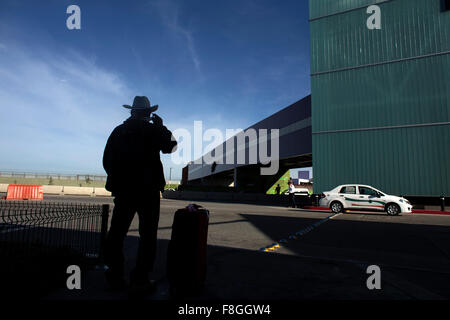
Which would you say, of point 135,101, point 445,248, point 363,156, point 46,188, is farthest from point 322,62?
point 46,188

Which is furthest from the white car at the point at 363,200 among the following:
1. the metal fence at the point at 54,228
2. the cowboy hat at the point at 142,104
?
the cowboy hat at the point at 142,104

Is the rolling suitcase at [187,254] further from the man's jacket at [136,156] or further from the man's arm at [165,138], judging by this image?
the man's arm at [165,138]

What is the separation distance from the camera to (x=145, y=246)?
277cm

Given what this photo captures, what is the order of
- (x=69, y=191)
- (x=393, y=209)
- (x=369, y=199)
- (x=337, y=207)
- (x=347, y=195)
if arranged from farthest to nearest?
(x=69, y=191)
(x=337, y=207)
(x=347, y=195)
(x=369, y=199)
(x=393, y=209)

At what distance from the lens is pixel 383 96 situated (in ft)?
63.5

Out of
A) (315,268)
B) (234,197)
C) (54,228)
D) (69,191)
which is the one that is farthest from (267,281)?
(69,191)

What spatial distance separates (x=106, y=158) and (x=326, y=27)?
2373 cm

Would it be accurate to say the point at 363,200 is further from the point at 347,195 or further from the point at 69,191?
the point at 69,191

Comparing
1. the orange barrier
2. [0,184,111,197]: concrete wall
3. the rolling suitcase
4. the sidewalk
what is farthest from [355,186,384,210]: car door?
[0,184,111,197]: concrete wall

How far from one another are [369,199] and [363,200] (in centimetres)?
29

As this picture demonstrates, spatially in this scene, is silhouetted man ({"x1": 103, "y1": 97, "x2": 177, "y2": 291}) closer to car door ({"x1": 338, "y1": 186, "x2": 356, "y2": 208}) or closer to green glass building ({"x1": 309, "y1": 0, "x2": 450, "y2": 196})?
car door ({"x1": 338, "y1": 186, "x2": 356, "y2": 208})

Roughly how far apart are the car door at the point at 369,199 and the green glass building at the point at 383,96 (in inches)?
229

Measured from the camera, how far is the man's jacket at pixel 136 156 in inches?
111

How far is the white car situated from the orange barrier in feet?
74.6
